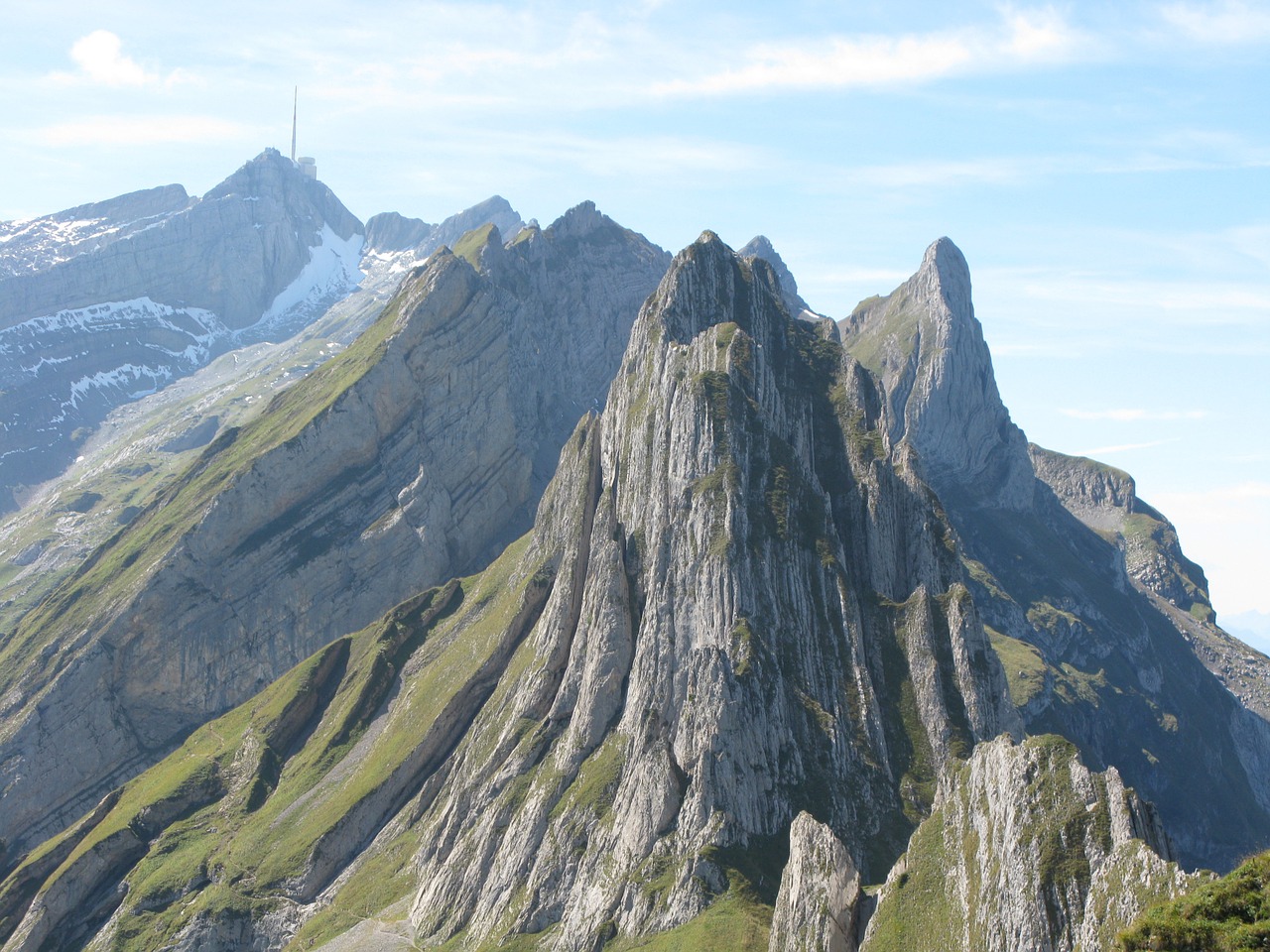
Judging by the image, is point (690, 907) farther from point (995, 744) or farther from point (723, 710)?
point (995, 744)

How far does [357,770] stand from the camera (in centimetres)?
19588

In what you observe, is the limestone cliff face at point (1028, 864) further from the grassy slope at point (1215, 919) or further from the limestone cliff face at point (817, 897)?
the grassy slope at point (1215, 919)

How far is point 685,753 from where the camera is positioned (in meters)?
146

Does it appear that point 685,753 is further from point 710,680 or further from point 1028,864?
point 1028,864

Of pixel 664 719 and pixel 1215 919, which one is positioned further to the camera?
pixel 664 719

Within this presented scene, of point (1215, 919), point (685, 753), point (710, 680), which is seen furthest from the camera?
point (710, 680)

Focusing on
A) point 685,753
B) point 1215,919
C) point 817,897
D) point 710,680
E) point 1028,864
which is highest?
point 1215,919

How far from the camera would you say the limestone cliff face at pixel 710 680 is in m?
143

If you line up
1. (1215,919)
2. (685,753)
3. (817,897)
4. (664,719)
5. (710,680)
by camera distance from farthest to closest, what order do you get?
(664,719)
(710,680)
(685,753)
(817,897)
(1215,919)

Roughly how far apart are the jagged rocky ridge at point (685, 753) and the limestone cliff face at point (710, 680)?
0.34 metres

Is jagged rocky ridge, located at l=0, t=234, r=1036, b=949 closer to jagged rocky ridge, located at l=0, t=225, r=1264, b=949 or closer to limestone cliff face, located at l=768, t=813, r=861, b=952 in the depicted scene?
jagged rocky ridge, located at l=0, t=225, r=1264, b=949

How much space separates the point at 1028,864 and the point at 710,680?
52090 millimetres

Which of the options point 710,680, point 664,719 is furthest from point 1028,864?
point 664,719

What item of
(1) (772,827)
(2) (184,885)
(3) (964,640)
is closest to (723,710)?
(1) (772,827)
